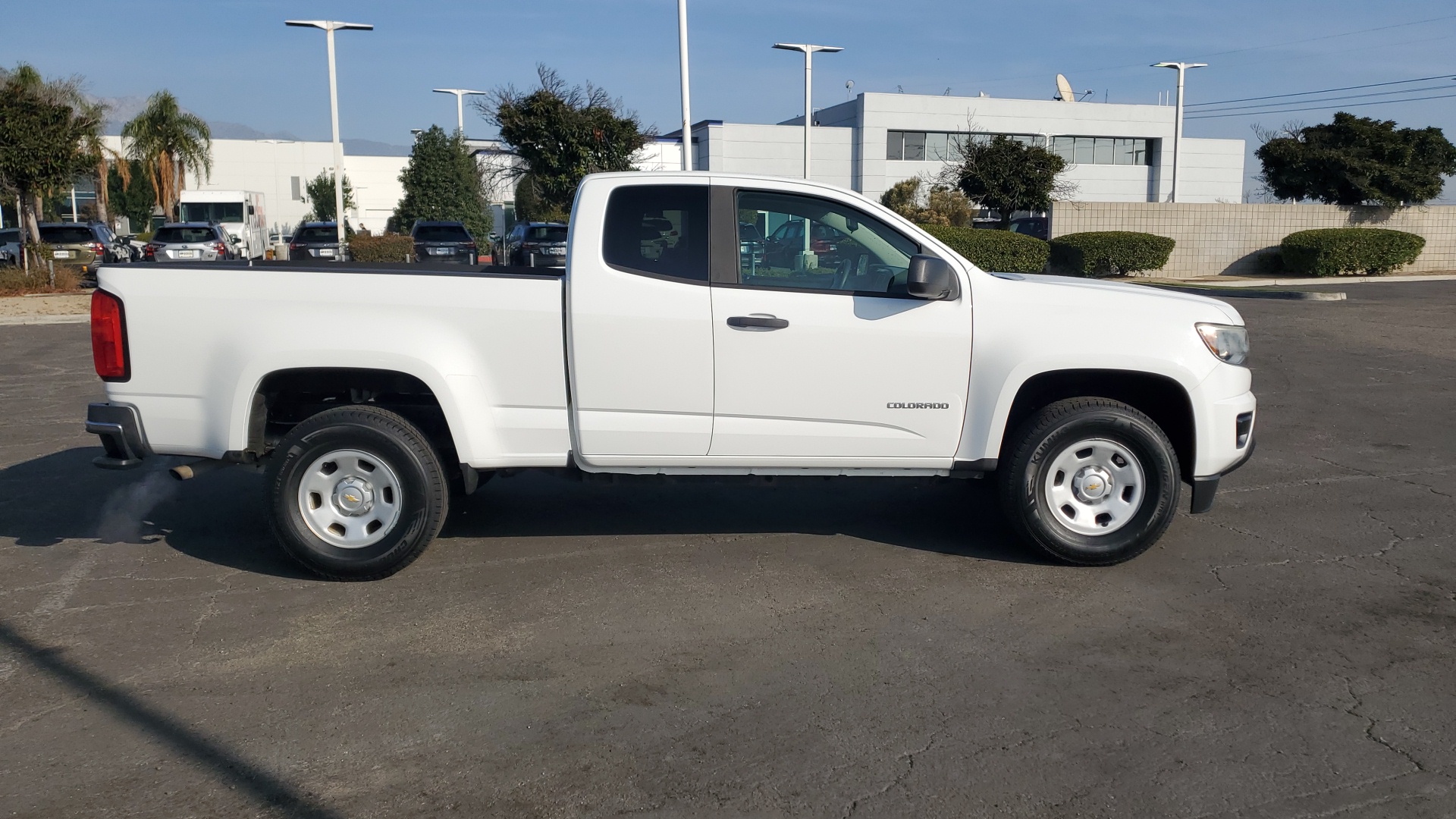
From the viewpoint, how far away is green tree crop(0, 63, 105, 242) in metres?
25.0

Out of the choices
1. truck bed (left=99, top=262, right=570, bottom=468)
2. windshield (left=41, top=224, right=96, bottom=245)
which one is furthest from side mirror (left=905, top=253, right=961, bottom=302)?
windshield (left=41, top=224, right=96, bottom=245)

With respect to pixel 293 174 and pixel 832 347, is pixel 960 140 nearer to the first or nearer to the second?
pixel 293 174

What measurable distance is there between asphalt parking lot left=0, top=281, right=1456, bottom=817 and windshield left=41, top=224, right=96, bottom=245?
2405cm

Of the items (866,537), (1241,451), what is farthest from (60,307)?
(1241,451)

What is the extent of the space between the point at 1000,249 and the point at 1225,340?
2122 cm

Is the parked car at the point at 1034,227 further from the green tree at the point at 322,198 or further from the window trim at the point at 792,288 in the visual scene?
the green tree at the point at 322,198

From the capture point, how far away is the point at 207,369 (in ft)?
17.9

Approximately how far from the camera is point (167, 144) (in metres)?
49.1

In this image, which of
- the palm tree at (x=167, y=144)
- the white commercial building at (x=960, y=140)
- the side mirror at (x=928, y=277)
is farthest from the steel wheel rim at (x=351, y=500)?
the palm tree at (x=167, y=144)

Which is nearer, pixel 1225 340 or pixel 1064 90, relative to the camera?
pixel 1225 340

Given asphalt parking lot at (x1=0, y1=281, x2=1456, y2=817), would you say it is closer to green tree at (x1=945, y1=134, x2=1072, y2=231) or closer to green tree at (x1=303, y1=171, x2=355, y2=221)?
green tree at (x1=945, y1=134, x2=1072, y2=231)

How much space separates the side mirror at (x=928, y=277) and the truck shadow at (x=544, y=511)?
1236 millimetres

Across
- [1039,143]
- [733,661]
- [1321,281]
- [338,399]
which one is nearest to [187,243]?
[338,399]

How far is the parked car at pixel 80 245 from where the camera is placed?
27188 millimetres
